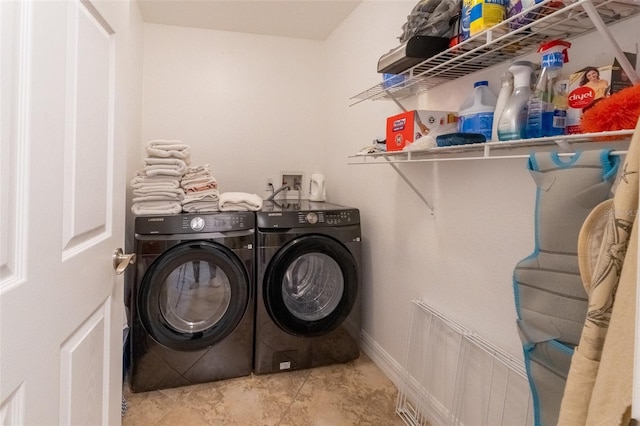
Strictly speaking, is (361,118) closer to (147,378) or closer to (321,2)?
(321,2)

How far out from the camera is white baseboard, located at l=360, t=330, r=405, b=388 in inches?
82.2

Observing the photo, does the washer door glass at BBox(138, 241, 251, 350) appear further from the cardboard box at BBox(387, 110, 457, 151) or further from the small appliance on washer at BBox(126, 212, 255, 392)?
the cardboard box at BBox(387, 110, 457, 151)

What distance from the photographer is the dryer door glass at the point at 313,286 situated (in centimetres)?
225

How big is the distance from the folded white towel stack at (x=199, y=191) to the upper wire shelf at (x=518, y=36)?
114cm

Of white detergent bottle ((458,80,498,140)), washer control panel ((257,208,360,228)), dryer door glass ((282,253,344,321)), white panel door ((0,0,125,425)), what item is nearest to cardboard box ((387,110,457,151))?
white detergent bottle ((458,80,498,140))

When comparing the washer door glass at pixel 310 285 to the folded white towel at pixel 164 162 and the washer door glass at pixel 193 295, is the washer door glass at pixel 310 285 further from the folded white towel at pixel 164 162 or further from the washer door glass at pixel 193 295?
the folded white towel at pixel 164 162

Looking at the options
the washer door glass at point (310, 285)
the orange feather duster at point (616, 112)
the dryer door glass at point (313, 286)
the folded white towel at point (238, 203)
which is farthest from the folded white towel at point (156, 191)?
the orange feather duster at point (616, 112)

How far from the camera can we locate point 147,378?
201 cm

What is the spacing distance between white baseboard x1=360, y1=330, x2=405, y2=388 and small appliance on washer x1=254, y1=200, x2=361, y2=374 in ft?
0.38

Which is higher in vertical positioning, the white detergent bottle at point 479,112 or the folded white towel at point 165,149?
the white detergent bottle at point 479,112

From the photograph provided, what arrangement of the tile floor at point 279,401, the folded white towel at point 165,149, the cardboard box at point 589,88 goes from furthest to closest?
1. the folded white towel at point 165,149
2. the tile floor at point 279,401
3. the cardboard box at point 589,88

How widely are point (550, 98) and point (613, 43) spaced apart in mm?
215

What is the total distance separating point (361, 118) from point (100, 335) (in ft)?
6.44

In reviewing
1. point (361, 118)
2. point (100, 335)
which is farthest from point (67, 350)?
point (361, 118)
